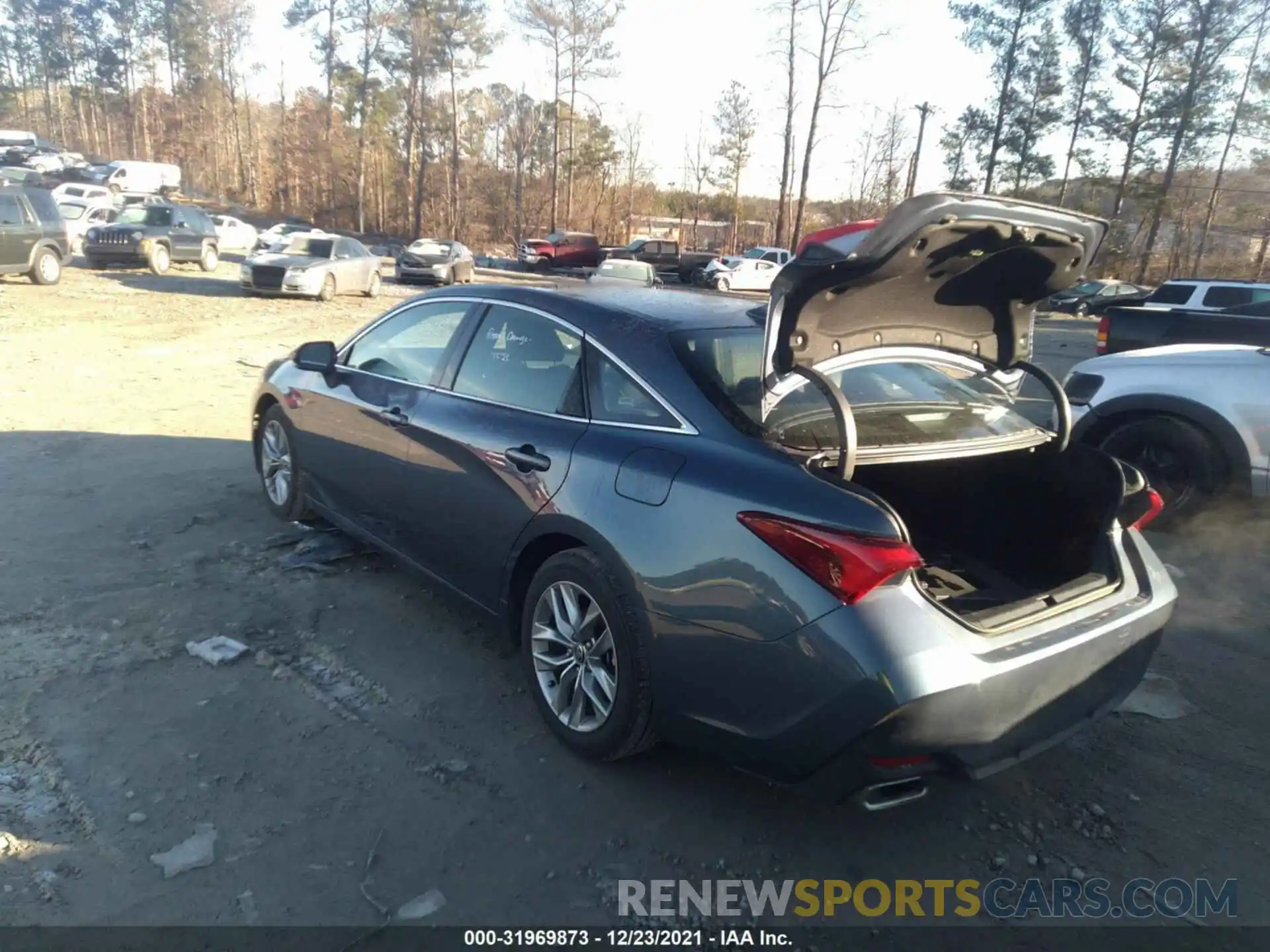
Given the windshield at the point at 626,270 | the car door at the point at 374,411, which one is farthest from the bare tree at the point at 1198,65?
the car door at the point at 374,411

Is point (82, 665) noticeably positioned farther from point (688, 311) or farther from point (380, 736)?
point (688, 311)

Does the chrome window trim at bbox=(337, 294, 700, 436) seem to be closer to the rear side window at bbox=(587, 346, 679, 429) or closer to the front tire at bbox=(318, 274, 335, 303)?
the rear side window at bbox=(587, 346, 679, 429)

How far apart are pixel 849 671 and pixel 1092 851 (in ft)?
4.14

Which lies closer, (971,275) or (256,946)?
(256,946)

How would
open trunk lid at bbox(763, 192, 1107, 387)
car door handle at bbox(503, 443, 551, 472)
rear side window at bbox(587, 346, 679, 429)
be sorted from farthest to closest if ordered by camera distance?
car door handle at bbox(503, 443, 551, 472)
rear side window at bbox(587, 346, 679, 429)
open trunk lid at bbox(763, 192, 1107, 387)

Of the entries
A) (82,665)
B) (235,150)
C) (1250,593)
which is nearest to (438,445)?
(82,665)

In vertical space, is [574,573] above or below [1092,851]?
above

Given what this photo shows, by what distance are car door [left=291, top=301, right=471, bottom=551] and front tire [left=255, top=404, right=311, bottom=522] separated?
0.47ft

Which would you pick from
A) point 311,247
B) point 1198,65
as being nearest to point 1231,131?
point 1198,65

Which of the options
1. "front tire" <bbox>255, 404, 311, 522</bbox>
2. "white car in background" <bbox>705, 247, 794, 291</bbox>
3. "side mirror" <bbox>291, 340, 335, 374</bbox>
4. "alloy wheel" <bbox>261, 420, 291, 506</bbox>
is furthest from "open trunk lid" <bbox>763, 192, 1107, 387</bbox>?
"white car in background" <bbox>705, 247, 794, 291</bbox>

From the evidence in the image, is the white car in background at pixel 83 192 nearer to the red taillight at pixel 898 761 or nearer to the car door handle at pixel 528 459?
the car door handle at pixel 528 459

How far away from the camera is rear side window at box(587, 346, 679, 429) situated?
2.96 metres

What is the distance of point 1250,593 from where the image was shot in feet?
16.4

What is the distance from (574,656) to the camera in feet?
10.2
